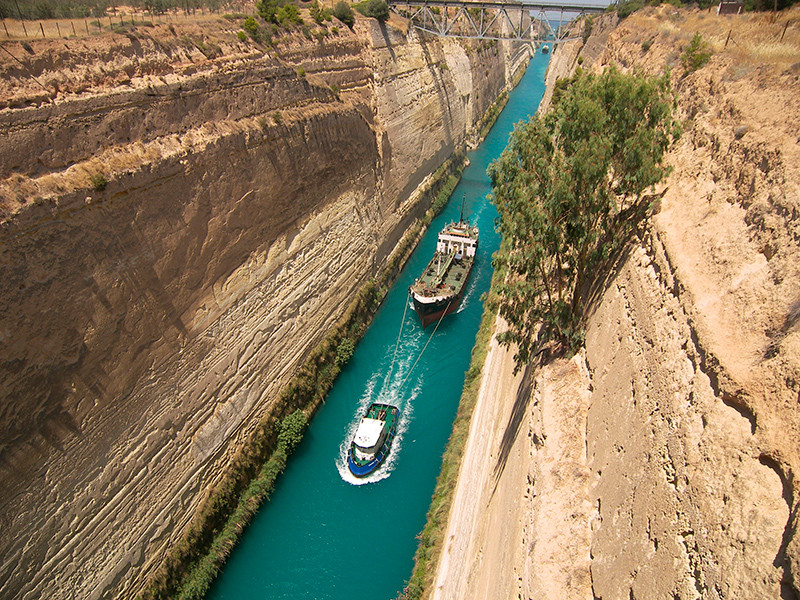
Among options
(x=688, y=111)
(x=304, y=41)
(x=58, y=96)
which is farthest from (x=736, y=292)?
(x=304, y=41)

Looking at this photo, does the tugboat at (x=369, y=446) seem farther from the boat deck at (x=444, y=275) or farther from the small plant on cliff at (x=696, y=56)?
the small plant on cliff at (x=696, y=56)

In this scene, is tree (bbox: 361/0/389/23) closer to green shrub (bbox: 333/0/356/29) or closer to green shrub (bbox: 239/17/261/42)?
green shrub (bbox: 333/0/356/29)

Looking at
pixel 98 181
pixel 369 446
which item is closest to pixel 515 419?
pixel 369 446

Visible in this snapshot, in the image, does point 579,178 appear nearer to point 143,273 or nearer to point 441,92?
point 143,273

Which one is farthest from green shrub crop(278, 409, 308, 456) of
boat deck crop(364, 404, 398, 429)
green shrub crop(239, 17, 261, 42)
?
green shrub crop(239, 17, 261, 42)

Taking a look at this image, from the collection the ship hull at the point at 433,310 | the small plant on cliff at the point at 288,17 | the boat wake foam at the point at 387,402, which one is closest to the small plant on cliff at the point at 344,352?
Answer: the boat wake foam at the point at 387,402

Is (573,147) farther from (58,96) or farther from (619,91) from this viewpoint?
(58,96)

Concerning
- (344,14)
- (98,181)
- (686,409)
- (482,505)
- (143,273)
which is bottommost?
(482,505)

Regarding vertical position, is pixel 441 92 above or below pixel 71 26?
below
